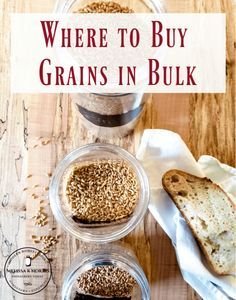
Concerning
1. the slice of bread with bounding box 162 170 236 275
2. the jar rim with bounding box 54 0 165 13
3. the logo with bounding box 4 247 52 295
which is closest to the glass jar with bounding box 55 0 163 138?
the jar rim with bounding box 54 0 165 13

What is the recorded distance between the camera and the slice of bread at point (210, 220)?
1061mm

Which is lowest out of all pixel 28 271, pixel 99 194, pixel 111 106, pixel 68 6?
pixel 28 271

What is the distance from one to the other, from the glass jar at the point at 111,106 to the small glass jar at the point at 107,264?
21cm

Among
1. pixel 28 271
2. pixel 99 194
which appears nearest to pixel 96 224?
pixel 99 194

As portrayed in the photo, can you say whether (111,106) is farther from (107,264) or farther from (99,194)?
(107,264)

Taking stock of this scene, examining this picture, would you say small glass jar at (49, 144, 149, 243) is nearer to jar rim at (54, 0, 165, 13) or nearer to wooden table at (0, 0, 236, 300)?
wooden table at (0, 0, 236, 300)

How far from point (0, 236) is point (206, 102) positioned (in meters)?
0.42

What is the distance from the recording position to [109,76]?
989mm

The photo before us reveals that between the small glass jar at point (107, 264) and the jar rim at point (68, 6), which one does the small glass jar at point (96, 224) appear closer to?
the small glass jar at point (107, 264)

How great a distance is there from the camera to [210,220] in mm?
1063

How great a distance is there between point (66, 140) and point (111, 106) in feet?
0.45

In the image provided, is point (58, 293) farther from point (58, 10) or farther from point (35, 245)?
point (58, 10)

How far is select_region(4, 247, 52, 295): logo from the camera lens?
1.09m

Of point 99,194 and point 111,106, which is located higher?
point 111,106
